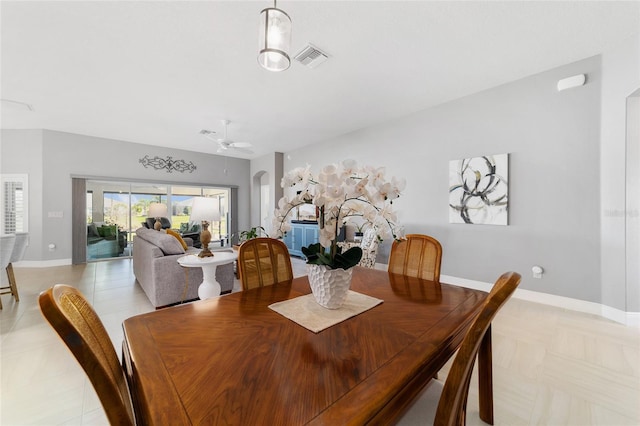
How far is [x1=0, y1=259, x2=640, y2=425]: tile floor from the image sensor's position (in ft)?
4.86

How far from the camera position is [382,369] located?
0.73 m

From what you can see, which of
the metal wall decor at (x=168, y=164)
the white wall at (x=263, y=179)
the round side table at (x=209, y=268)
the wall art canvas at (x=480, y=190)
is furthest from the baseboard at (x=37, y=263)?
the wall art canvas at (x=480, y=190)

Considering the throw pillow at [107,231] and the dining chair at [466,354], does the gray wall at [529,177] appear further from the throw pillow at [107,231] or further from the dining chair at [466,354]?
the throw pillow at [107,231]

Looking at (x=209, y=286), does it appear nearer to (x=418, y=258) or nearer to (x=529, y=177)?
(x=418, y=258)

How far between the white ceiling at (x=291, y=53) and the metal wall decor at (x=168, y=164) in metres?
1.96

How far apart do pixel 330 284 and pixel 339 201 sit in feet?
1.20

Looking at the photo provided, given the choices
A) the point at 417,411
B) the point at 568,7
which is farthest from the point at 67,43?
the point at 568,7

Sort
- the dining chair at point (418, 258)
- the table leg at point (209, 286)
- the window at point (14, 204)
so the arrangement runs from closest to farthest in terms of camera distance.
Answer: the dining chair at point (418, 258) < the table leg at point (209, 286) < the window at point (14, 204)

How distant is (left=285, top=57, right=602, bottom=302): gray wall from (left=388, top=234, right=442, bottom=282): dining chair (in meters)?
2.23

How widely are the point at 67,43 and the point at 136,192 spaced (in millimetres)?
4474

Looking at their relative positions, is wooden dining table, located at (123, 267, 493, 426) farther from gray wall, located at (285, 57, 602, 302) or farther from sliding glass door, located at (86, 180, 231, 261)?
sliding glass door, located at (86, 180, 231, 261)

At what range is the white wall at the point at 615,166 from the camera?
2.44 meters

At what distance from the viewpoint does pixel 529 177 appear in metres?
3.11

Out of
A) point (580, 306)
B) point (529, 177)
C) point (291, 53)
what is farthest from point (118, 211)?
point (580, 306)
